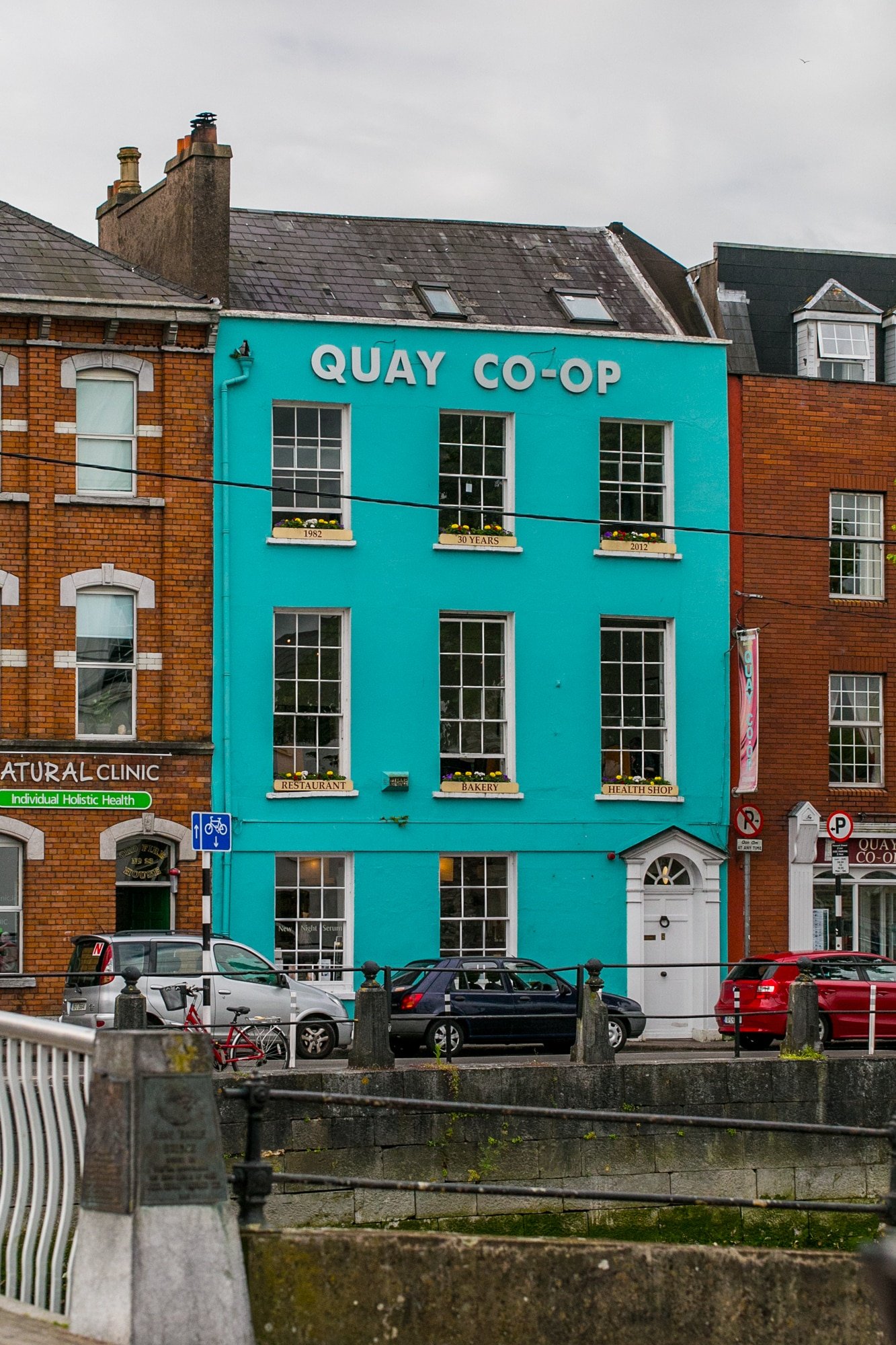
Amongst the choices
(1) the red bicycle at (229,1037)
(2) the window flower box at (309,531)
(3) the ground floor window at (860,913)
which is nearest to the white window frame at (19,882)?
(1) the red bicycle at (229,1037)

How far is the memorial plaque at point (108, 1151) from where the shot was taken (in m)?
8.02

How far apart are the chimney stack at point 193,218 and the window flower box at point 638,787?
9.43 m

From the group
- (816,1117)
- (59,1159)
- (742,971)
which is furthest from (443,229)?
(59,1159)

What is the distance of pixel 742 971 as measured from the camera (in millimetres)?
26625

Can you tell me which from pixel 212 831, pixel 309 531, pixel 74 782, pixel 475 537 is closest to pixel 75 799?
pixel 74 782

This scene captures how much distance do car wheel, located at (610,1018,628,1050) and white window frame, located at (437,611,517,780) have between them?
5654 millimetres

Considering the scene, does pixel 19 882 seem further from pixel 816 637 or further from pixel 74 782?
pixel 816 637

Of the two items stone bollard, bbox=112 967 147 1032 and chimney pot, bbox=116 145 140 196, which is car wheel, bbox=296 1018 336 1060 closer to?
stone bollard, bbox=112 967 147 1032

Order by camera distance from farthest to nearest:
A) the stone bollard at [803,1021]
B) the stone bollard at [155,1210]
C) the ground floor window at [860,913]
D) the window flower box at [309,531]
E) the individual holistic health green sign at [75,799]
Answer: the ground floor window at [860,913] < the window flower box at [309,531] < the individual holistic health green sign at [75,799] < the stone bollard at [803,1021] < the stone bollard at [155,1210]

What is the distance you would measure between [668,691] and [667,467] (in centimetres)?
357

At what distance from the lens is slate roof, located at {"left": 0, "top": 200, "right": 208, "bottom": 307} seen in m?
28.5

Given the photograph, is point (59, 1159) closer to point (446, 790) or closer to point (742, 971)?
point (742, 971)

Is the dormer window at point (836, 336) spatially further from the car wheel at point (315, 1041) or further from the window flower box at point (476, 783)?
the car wheel at point (315, 1041)

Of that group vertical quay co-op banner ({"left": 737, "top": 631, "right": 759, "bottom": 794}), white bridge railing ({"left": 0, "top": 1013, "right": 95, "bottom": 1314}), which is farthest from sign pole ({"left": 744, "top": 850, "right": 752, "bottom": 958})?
white bridge railing ({"left": 0, "top": 1013, "right": 95, "bottom": 1314})
